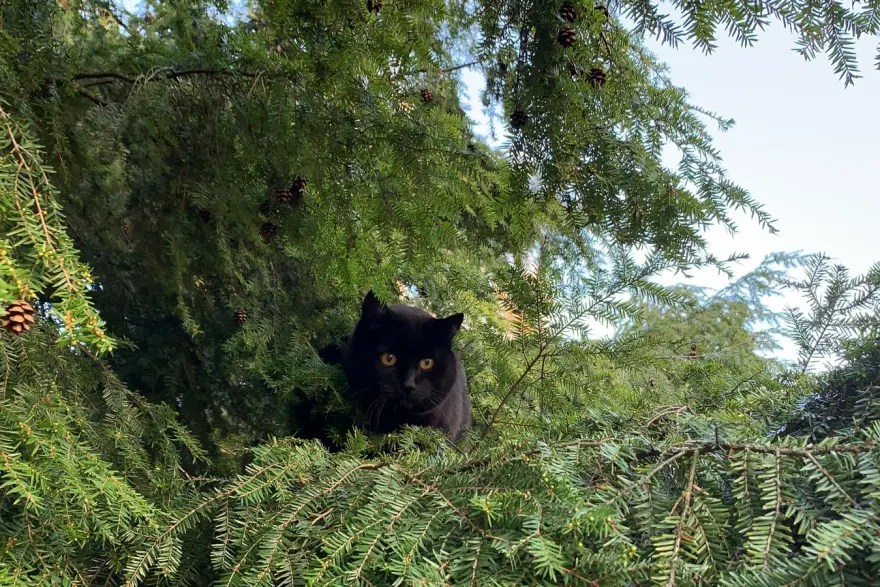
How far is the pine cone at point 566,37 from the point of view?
1.20m

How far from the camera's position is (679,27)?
1.14 metres

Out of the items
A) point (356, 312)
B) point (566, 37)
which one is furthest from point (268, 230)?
point (566, 37)

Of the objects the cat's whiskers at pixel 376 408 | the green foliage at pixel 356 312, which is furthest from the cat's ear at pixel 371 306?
the cat's whiskers at pixel 376 408

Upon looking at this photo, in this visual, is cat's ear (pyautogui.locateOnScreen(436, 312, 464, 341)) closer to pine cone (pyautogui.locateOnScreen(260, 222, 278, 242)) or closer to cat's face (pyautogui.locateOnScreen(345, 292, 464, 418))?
cat's face (pyautogui.locateOnScreen(345, 292, 464, 418))

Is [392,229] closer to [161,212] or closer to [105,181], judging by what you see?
[161,212]

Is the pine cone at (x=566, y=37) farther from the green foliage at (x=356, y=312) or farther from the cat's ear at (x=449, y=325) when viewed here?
the cat's ear at (x=449, y=325)

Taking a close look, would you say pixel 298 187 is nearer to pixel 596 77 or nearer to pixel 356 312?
pixel 356 312

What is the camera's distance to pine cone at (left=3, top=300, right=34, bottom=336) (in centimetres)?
68

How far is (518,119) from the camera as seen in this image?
51.4 inches

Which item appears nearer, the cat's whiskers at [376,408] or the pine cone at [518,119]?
the pine cone at [518,119]

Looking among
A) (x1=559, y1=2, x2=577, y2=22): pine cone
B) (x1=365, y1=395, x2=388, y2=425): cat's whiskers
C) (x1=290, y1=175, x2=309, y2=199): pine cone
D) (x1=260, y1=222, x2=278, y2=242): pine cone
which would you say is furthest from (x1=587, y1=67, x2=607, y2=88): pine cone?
(x1=365, y1=395, x2=388, y2=425): cat's whiskers

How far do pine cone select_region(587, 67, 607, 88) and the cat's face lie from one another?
3.18 feet

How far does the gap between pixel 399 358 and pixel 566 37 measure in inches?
49.9

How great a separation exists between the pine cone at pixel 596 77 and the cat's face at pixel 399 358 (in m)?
0.97
